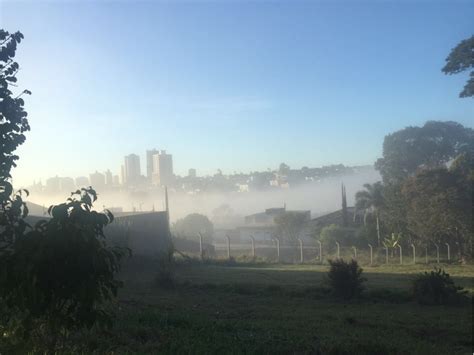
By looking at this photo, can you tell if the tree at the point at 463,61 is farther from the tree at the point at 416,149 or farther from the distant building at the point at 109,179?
the distant building at the point at 109,179

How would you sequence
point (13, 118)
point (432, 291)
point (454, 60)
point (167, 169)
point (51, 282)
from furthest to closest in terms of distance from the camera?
point (167, 169), point (454, 60), point (432, 291), point (13, 118), point (51, 282)

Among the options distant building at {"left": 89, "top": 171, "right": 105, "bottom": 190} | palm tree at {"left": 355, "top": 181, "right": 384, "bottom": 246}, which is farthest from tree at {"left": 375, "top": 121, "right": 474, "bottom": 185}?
distant building at {"left": 89, "top": 171, "right": 105, "bottom": 190}

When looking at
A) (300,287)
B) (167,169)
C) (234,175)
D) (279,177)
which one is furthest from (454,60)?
(234,175)

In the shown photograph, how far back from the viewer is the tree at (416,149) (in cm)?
5403

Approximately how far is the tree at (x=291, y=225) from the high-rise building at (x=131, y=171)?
39613 millimetres

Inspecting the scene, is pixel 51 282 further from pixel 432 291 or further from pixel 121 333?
pixel 432 291

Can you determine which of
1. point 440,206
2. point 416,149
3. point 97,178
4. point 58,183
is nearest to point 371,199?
point 440,206

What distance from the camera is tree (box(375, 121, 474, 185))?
5403cm

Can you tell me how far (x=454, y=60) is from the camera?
92.9 ft

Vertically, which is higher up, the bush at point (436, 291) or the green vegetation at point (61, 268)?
the green vegetation at point (61, 268)

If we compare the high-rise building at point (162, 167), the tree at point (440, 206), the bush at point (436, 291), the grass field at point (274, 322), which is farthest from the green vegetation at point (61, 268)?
the high-rise building at point (162, 167)

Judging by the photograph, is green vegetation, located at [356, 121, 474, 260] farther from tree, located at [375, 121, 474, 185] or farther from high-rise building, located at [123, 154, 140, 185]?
high-rise building, located at [123, 154, 140, 185]

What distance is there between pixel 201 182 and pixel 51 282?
4180 inches

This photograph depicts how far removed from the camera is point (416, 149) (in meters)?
54.5
